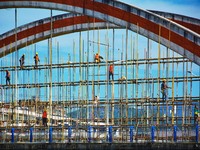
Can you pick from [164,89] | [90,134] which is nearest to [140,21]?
[90,134]

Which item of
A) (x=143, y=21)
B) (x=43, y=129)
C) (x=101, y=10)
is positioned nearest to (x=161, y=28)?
(x=143, y=21)

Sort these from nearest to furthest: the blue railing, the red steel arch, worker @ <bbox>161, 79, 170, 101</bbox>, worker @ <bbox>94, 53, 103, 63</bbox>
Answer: the red steel arch → the blue railing → worker @ <bbox>161, 79, 170, 101</bbox> → worker @ <bbox>94, 53, 103, 63</bbox>

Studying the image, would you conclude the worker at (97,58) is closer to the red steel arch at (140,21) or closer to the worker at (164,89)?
the worker at (164,89)

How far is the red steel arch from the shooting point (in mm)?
19531

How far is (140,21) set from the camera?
20.6 meters

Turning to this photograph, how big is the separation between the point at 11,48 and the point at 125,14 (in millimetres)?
11358

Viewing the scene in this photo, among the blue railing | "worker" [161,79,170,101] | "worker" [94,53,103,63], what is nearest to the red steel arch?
the blue railing

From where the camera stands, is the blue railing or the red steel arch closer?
the red steel arch

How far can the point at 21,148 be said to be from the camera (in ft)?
70.4

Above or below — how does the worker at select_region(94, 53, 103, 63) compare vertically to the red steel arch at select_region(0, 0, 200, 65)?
below

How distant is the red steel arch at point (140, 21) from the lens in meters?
19.5

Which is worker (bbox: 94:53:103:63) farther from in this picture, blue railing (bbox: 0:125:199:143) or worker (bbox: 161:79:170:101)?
blue railing (bbox: 0:125:199:143)

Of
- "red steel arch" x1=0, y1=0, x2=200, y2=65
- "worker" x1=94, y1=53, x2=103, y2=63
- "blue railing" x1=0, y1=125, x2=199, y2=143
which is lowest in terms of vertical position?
"blue railing" x1=0, y1=125, x2=199, y2=143

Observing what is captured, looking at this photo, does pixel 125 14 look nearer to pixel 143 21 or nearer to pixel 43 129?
pixel 143 21
